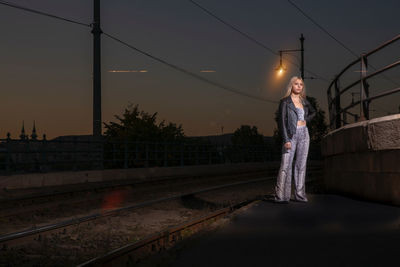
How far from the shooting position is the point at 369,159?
6828mm

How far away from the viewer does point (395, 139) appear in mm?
6078

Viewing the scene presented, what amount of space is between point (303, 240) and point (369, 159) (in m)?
2.43

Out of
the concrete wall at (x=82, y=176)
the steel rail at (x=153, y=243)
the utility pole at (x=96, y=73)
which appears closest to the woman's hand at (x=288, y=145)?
the steel rail at (x=153, y=243)

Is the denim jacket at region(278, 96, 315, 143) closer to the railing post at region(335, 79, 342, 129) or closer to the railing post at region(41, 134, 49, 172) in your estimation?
the railing post at region(335, 79, 342, 129)

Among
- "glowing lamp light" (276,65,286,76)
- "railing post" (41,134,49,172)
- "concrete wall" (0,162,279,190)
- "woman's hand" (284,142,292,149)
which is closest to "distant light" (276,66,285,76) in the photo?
"glowing lamp light" (276,65,286,76)

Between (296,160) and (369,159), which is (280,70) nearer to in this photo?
(296,160)

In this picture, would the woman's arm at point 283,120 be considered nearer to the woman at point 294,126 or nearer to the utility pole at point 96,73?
the woman at point 294,126

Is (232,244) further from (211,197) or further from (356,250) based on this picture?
(211,197)

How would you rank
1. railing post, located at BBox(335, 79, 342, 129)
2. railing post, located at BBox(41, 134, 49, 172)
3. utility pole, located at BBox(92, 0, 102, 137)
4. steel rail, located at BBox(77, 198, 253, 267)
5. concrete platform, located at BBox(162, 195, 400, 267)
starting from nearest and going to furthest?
1. concrete platform, located at BBox(162, 195, 400, 267)
2. steel rail, located at BBox(77, 198, 253, 267)
3. railing post, located at BBox(335, 79, 342, 129)
4. railing post, located at BBox(41, 134, 49, 172)
5. utility pole, located at BBox(92, 0, 102, 137)

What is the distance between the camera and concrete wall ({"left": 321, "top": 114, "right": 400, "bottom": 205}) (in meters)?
6.20

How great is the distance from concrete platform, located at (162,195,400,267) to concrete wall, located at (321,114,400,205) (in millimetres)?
302

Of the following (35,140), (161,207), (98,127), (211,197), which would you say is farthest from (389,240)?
(98,127)

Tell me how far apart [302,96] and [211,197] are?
540 centimetres

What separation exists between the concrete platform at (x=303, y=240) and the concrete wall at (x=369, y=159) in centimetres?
30
